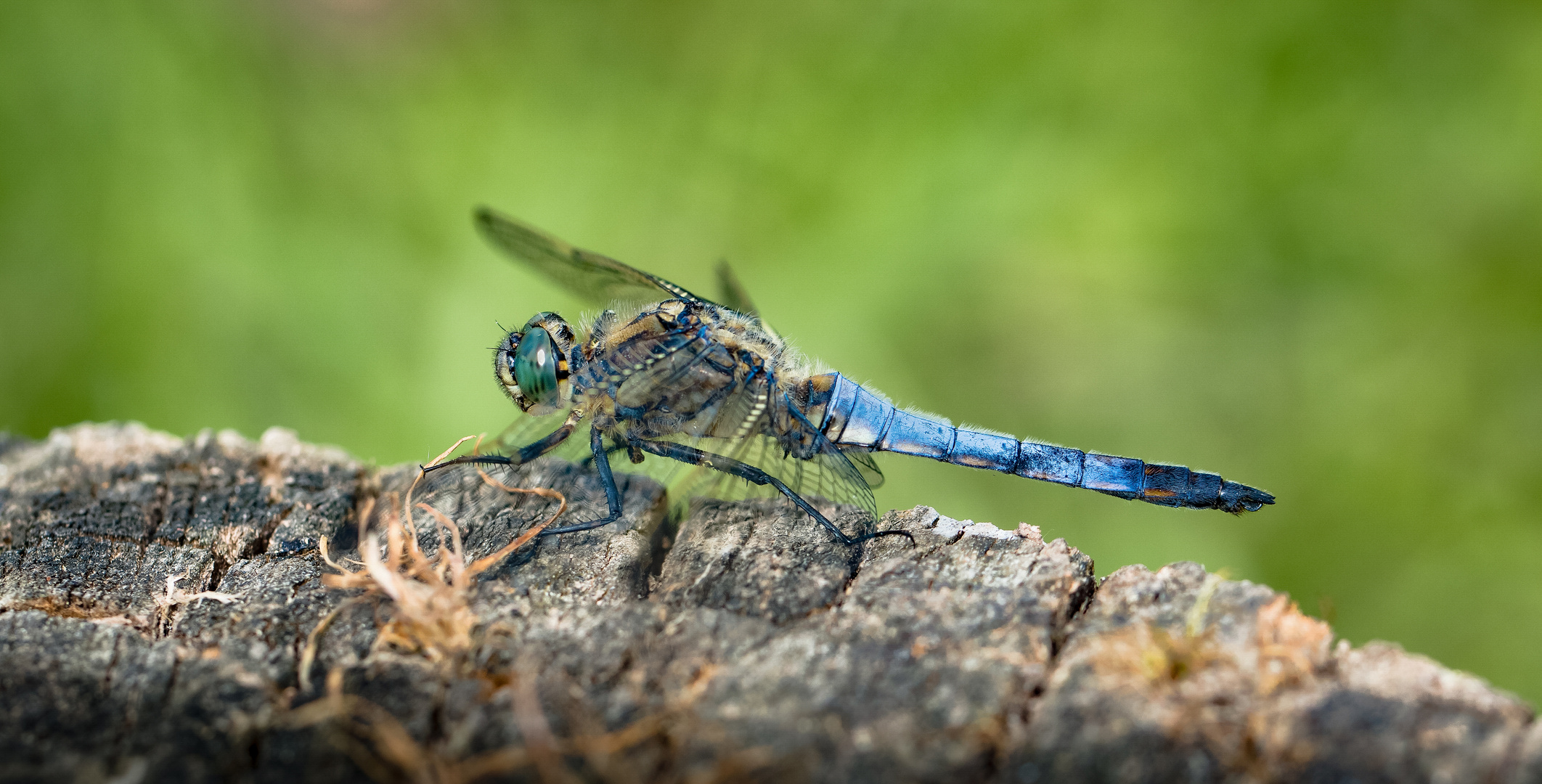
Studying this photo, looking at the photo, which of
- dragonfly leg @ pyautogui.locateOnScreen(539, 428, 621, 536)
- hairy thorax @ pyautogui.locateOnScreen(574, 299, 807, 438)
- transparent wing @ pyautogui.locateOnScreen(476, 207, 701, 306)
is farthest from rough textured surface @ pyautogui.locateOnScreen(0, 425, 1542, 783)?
transparent wing @ pyautogui.locateOnScreen(476, 207, 701, 306)

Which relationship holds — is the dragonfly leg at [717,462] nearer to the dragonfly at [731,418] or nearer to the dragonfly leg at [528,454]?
the dragonfly at [731,418]

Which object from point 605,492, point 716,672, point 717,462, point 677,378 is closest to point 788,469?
point 717,462

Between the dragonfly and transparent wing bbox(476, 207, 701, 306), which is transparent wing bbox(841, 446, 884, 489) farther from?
transparent wing bbox(476, 207, 701, 306)

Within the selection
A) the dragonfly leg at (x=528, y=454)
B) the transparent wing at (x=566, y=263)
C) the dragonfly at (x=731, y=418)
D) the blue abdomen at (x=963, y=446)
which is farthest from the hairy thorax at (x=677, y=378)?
the transparent wing at (x=566, y=263)

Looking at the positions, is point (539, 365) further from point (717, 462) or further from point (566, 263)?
point (566, 263)

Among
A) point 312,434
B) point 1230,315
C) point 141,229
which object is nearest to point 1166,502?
point 1230,315
